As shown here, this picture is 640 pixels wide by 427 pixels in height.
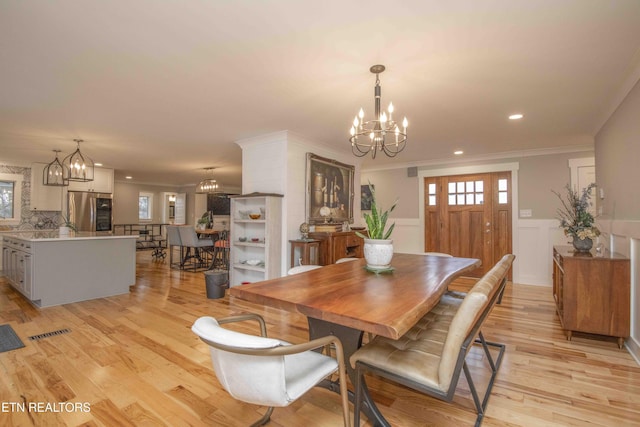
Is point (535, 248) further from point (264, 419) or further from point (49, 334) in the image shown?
point (49, 334)

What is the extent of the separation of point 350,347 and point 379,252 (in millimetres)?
743

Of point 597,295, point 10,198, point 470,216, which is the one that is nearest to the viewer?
point 597,295

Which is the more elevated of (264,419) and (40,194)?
(40,194)

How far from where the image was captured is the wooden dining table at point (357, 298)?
127 centimetres

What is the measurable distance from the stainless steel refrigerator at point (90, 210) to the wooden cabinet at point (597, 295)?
8.54 m

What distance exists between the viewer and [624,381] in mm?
2145

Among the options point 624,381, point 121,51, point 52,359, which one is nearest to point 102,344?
point 52,359

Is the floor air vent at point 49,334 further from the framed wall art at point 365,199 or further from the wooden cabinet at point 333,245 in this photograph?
the framed wall art at point 365,199

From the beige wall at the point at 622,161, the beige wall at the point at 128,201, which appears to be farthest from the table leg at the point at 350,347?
the beige wall at the point at 128,201

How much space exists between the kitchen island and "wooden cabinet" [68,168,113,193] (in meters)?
2.50

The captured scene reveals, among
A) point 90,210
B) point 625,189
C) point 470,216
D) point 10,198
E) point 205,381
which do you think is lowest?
point 205,381

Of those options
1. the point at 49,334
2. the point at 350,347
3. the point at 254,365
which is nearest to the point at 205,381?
the point at 350,347

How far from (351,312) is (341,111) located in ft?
8.50

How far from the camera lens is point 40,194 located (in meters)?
6.31
